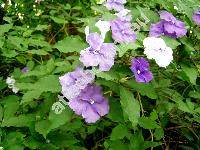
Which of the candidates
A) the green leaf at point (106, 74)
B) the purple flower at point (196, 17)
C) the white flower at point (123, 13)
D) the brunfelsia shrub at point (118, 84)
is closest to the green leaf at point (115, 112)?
the brunfelsia shrub at point (118, 84)

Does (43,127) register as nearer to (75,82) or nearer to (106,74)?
(75,82)

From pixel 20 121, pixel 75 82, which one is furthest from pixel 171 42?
pixel 20 121

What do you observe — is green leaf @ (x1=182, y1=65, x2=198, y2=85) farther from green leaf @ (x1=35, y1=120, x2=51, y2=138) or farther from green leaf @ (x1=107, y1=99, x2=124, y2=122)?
green leaf @ (x1=35, y1=120, x2=51, y2=138)

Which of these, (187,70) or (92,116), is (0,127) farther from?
(187,70)

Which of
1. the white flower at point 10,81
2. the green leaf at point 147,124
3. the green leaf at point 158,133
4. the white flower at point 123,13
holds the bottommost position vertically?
the white flower at point 10,81

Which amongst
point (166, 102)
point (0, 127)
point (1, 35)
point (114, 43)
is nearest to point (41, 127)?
point (0, 127)

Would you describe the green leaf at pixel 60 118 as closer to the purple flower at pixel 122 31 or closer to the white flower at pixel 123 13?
→ the purple flower at pixel 122 31
